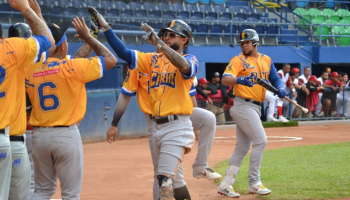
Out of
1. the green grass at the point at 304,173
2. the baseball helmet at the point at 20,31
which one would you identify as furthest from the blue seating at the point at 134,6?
the baseball helmet at the point at 20,31

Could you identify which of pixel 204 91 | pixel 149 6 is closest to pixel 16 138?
pixel 204 91

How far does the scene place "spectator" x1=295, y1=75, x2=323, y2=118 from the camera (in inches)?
712

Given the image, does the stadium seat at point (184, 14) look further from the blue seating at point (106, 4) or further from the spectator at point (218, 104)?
the spectator at point (218, 104)

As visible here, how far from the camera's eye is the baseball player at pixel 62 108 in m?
4.74

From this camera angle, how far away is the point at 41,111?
4.79m

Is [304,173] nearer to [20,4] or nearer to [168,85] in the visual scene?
[168,85]

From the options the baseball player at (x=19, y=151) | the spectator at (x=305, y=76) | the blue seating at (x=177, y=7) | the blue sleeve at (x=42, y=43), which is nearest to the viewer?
the blue sleeve at (x=42, y=43)

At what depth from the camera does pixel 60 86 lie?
477 cm

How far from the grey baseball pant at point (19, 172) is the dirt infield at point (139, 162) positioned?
2.81 metres

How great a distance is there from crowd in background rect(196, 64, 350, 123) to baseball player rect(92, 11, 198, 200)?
10.9 m

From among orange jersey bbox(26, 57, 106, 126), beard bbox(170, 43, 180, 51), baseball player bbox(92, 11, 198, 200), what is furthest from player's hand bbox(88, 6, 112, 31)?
beard bbox(170, 43, 180, 51)

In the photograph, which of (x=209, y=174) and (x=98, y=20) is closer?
→ (x=98, y=20)

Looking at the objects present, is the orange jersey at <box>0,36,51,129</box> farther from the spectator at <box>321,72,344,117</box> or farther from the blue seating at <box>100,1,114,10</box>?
the spectator at <box>321,72,344,117</box>

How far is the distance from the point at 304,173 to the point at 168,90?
4344mm
